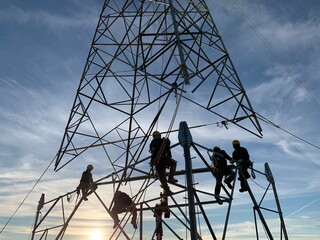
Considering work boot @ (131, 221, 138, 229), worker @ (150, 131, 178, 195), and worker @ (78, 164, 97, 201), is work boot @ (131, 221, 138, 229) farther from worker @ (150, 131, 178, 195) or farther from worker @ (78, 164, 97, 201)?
worker @ (150, 131, 178, 195)

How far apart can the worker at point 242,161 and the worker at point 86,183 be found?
493 centimetres

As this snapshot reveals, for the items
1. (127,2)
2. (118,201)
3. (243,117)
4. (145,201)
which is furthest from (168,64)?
(127,2)

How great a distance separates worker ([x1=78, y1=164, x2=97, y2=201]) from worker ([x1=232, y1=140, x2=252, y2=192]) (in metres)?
4.93

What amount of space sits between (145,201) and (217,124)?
3.73 m

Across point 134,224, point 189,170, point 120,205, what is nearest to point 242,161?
point 189,170

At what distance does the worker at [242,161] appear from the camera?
9273mm

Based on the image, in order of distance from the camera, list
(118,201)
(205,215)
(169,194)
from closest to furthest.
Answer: (205,215), (169,194), (118,201)

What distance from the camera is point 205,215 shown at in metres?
7.22

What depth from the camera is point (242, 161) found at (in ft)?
31.4

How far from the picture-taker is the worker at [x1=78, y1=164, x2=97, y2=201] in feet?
Answer: 35.0

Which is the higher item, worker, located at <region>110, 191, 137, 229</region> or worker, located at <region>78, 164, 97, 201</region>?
worker, located at <region>78, 164, 97, 201</region>

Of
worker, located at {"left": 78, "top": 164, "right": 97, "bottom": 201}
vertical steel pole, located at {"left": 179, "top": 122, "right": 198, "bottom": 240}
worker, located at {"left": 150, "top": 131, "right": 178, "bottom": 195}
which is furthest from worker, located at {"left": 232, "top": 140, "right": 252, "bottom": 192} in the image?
worker, located at {"left": 78, "top": 164, "right": 97, "bottom": 201}

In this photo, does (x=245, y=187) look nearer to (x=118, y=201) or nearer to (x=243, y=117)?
(x=243, y=117)

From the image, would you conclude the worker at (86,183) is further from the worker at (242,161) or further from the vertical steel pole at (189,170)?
the worker at (242,161)
